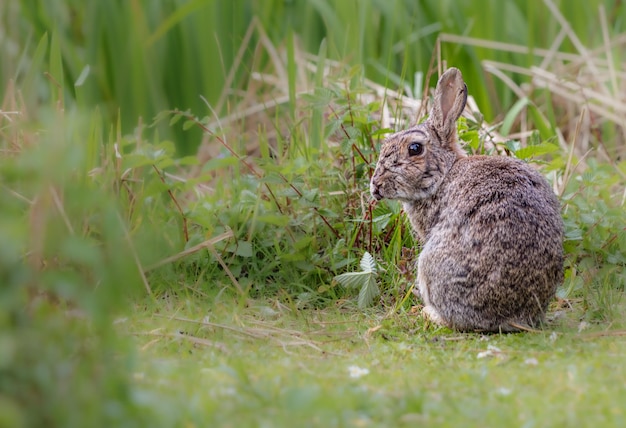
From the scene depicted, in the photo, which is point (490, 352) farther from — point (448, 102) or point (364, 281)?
point (448, 102)

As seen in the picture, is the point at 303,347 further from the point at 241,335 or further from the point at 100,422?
the point at 100,422

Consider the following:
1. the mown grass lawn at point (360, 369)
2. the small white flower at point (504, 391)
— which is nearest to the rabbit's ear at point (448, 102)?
the mown grass lawn at point (360, 369)

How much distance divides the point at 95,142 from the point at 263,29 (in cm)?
298

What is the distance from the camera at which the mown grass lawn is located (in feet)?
9.83

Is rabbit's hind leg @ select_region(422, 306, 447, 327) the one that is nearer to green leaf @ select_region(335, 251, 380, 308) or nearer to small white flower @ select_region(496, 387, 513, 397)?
green leaf @ select_region(335, 251, 380, 308)

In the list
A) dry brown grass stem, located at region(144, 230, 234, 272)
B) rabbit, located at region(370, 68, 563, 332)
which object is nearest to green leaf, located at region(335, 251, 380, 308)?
rabbit, located at region(370, 68, 563, 332)

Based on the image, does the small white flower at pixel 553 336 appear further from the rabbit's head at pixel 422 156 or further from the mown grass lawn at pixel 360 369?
the rabbit's head at pixel 422 156

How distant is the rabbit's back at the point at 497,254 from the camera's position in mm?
4652

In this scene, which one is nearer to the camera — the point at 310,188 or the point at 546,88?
the point at 310,188

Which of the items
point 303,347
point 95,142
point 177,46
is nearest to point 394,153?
point 303,347

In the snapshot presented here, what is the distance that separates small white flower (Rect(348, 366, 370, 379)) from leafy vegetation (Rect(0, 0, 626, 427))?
2 centimetres

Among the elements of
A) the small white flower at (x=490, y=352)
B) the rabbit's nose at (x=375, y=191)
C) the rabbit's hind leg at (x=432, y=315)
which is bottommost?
the rabbit's hind leg at (x=432, y=315)

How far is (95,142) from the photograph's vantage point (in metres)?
5.53

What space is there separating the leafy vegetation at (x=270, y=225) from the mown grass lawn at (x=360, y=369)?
1 cm
